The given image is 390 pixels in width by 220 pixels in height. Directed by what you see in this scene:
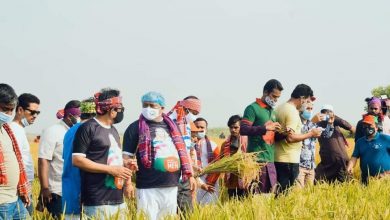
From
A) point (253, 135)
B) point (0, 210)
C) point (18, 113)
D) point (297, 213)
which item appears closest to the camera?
point (0, 210)

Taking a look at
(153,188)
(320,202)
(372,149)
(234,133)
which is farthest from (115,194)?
(372,149)

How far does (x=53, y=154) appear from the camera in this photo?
5.79 m

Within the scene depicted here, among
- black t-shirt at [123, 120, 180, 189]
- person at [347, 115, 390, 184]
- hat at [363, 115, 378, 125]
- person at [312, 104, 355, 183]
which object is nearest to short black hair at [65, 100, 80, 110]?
black t-shirt at [123, 120, 180, 189]

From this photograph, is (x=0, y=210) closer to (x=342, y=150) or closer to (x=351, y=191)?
(x=351, y=191)

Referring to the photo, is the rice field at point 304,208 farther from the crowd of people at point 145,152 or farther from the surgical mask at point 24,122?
the surgical mask at point 24,122

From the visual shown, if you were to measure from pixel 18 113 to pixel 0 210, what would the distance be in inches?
74.4

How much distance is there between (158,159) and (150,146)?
132mm

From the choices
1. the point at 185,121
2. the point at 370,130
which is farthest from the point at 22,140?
the point at 370,130

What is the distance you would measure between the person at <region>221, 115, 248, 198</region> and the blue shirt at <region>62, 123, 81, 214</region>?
2.16 m

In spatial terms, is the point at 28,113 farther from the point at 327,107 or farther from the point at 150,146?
the point at 327,107

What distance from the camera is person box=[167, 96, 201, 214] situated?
579 cm

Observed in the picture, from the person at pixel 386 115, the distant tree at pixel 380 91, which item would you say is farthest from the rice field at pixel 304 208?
the distant tree at pixel 380 91

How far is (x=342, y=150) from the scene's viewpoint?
8.96 metres

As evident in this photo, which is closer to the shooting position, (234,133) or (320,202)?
(320,202)
